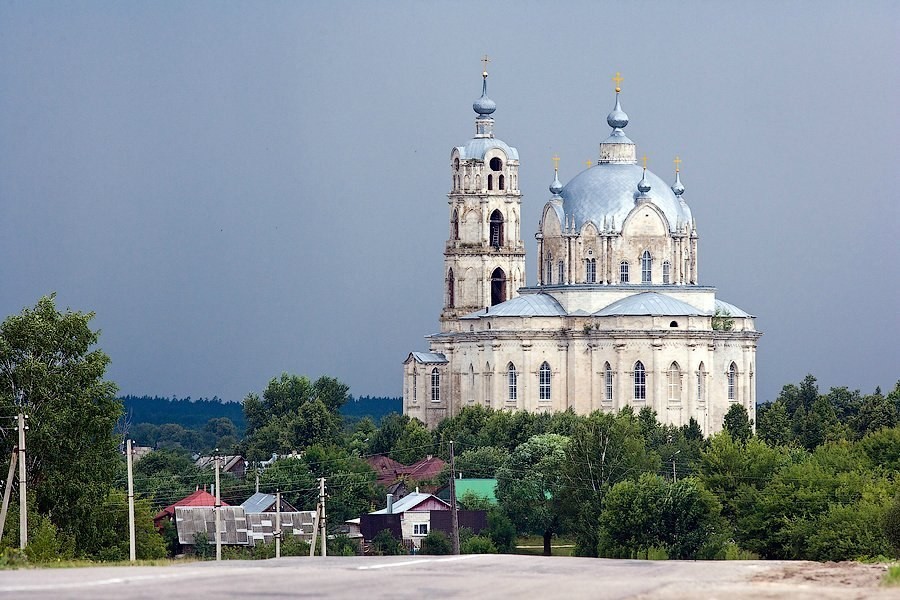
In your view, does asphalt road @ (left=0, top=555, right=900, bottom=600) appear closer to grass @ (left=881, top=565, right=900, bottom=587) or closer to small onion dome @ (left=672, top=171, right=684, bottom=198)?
grass @ (left=881, top=565, right=900, bottom=587)

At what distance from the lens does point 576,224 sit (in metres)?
94.3

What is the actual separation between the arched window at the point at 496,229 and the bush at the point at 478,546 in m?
32.7

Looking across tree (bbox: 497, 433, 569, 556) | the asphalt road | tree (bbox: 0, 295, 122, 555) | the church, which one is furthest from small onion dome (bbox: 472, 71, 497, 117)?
the asphalt road

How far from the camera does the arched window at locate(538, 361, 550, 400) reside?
91.4 meters

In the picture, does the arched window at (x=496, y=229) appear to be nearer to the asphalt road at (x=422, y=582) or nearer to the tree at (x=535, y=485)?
the tree at (x=535, y=485)

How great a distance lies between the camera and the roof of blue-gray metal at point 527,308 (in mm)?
91188

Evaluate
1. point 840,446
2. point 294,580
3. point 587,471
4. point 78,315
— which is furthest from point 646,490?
point 294,580

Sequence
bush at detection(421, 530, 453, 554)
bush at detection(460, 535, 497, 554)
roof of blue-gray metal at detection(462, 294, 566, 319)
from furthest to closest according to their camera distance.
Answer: roof of blue-gray metal at detection(462, 294, 566, 319) < bush at detection(421, 530, 453, 554) < bush at detection(460, 535, 497, 554)

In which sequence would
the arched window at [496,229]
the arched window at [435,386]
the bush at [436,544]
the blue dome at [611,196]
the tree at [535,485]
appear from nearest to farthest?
1. the bush at [436,544]
2. the tree at [535,485]
3. the blue dome at [611,196]
4. the arched window at [435,386]
5. the arched window at [496,229]

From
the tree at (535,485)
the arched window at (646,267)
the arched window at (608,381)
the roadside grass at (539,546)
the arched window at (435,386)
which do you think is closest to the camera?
the roadside grass at (539,546)

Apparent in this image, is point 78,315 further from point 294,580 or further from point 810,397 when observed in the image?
point 810,397

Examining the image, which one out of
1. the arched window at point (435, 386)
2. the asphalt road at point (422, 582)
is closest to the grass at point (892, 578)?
the asphalt road at point (422, 582)

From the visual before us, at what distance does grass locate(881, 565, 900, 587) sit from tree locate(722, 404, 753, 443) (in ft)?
220

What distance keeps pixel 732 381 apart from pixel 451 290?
47.0 ft
